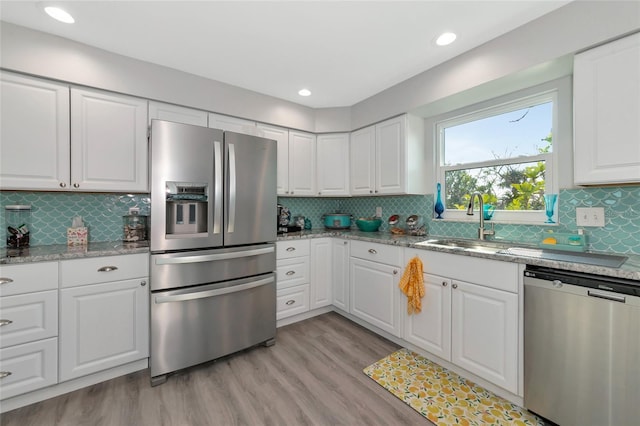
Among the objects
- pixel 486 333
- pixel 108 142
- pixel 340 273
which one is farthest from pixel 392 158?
pixel 108 142

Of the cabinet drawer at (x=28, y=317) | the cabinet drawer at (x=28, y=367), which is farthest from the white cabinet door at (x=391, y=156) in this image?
the cabinet drawer at (x=28, y=367)

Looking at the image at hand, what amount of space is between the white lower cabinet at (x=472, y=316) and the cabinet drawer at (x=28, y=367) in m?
2.61

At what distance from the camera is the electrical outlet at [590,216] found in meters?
1.72

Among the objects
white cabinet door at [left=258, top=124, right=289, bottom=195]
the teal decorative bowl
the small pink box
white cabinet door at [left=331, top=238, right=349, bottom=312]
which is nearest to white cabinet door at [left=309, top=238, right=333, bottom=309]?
white cabinet door at [left=331, top=238, right=349, bottom=312]

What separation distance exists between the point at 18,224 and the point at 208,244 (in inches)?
57.2

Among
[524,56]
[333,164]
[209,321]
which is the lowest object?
[209,321]

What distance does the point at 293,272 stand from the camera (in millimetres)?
2758

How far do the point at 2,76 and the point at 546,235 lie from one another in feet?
13.2

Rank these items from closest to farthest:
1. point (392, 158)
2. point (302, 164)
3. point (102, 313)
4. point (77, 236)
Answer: point (102, 313), point (77, 236), point (392, 158), point (302, 164)

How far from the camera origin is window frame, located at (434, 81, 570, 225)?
6.47ft

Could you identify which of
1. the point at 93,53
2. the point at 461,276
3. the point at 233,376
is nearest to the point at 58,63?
the point at 93,53

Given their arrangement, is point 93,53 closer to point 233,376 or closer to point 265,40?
point 265,40

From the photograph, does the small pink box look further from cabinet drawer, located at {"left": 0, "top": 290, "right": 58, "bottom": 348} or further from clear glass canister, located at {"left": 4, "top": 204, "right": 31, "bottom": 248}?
cabinet drawer, located at {"left": 0, "top": 290, "right": 58, "bottom": 348}

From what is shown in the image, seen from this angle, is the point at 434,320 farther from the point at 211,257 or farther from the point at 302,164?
the point at 302,164
